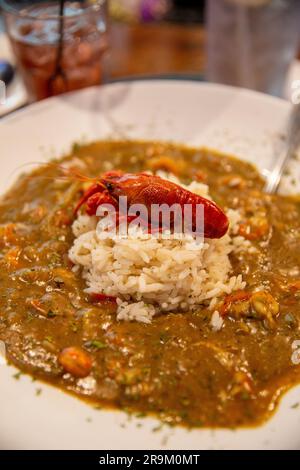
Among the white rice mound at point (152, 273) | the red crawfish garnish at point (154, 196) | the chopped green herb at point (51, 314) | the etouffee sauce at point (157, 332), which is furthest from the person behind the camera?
the red crawfish garnish at point (154, 196)

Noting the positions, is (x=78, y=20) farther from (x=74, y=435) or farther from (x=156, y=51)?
(x=74, y=435)

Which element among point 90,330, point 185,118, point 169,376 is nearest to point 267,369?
point 169,376

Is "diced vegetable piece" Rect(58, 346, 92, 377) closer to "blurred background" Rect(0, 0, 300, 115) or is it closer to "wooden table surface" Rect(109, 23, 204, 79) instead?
"blurred background" Rect(0, 0, 300, 115)

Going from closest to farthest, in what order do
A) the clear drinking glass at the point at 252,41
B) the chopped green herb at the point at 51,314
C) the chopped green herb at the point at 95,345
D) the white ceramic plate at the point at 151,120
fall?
the chopped green herb at the point at 95,345
the chopped green herb at the point at 51,314
the white ceramic plate at the point at 151,120
the clear drinking glass at the point at 252,41

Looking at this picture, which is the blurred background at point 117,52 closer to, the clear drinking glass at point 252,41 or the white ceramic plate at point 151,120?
the clear drinking glass at point 252,41

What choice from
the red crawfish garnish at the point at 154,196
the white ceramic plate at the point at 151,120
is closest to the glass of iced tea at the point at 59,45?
the white ceramic plate at the point at 151,120

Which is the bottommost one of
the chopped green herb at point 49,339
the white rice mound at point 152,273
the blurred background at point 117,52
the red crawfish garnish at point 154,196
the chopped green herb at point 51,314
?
the chopped green herb at point 49,339
